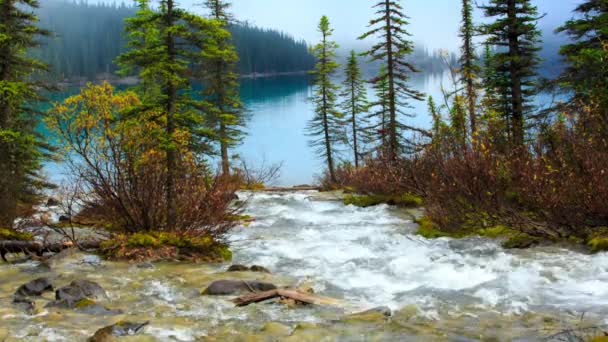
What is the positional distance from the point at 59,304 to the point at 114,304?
0.58m

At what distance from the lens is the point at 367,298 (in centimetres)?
649

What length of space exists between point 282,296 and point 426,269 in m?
2.48

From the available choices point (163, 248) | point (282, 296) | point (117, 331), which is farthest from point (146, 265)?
point (117, 331)

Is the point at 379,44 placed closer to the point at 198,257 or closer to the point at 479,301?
the point at 198,257

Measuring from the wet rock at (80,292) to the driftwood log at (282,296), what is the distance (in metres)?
1.69

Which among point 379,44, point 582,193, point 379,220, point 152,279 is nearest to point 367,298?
point 152,279

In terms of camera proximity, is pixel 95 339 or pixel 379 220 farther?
pixel 379 220

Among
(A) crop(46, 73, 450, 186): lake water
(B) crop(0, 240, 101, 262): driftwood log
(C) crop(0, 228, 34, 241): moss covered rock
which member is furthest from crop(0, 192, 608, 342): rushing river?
(A) crop(46, 73, 450, 186): lake water

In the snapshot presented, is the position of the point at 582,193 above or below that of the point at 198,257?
above

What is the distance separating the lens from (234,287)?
6648mm

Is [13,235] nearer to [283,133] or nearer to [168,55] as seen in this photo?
[168,55]

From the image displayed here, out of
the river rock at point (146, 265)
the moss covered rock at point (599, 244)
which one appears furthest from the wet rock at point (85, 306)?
the moss covered rock at point (599, 244)

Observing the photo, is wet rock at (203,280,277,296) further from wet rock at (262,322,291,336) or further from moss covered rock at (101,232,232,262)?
moss covered rock at (101,232,232,262)

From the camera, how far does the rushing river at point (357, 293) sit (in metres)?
5.07
